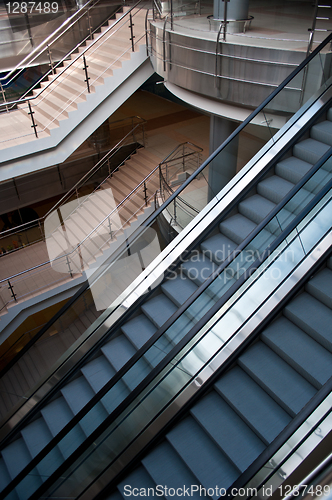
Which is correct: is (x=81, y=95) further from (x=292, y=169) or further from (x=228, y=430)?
(x=228, y=430)

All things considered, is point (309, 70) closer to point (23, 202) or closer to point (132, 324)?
point (132, 324)

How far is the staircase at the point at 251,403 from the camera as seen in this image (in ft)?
9.30

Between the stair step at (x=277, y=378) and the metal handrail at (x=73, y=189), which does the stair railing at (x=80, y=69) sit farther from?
the stair step at (x=277, y=378)

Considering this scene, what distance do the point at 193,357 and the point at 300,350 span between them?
2.84 feet

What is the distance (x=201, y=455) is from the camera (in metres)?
2.97

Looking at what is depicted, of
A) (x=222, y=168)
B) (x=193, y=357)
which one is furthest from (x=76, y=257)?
(x=193, y=357)

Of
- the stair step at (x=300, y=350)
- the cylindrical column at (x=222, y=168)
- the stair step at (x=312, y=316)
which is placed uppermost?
the cylindrical column at (x=222, y=168)

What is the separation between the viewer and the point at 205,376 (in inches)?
123

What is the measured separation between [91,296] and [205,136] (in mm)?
6670

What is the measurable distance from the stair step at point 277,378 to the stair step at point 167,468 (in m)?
0.91

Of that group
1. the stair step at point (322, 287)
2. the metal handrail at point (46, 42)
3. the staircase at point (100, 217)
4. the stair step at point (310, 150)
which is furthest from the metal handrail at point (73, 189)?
the stair step at point (322, 287)

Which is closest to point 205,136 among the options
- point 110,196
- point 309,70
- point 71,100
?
point 110,196

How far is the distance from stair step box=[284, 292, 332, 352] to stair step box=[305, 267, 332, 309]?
0.04m

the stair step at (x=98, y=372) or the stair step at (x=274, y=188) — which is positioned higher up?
the stair step at (x=274, y=188)
